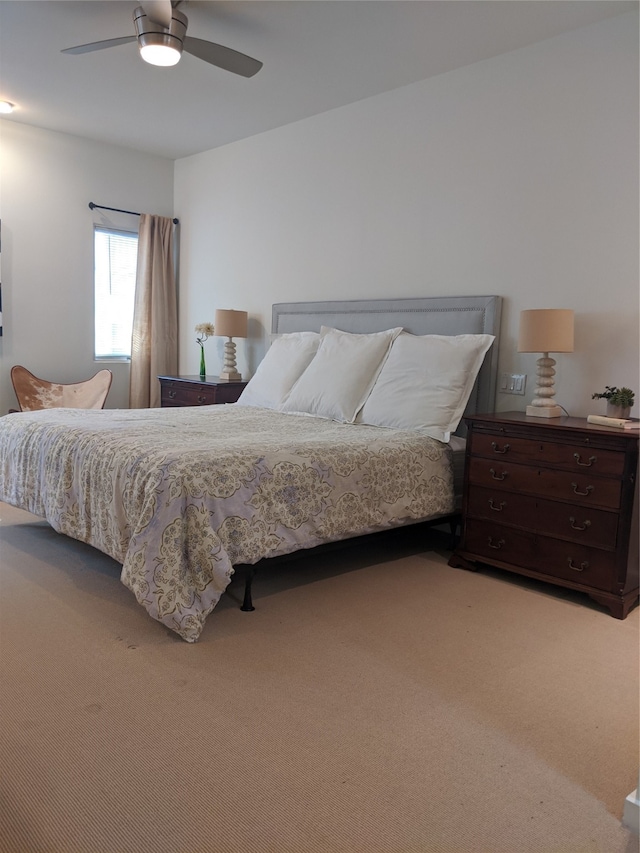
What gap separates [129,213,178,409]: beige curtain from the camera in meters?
6.07

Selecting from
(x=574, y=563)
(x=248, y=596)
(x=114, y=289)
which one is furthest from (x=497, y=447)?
(x=114, y=289)

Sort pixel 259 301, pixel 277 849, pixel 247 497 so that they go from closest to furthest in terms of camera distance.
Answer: pixel 277 849 < pixel 247 497 < pixel 259 301

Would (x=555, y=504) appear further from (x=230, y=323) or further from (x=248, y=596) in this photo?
(x=230, y=323)

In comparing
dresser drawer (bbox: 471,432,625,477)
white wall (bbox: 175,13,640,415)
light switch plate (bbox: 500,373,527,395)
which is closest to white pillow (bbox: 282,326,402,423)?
white wall (bbox: 175,13,640,415)

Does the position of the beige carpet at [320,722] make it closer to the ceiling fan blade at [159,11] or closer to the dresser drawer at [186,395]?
the dresser drawer at [186,395]

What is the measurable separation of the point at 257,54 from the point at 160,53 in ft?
2.61

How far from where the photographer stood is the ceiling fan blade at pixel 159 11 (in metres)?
3.02

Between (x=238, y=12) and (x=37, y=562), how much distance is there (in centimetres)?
296

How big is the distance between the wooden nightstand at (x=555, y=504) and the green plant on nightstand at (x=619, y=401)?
142 millimetres

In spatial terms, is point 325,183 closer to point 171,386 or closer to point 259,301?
point 259,301

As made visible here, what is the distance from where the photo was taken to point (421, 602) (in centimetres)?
296

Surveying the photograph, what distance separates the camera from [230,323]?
5297mm

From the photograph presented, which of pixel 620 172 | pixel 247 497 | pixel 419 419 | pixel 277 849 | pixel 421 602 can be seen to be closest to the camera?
pixel 277 849

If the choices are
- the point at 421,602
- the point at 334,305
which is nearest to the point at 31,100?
the point at 334,305
